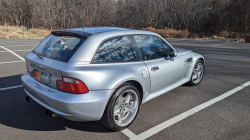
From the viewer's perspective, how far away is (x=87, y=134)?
281 centimetres

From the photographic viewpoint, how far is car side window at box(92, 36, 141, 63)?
2.76m

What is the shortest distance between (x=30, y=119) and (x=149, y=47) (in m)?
2.52

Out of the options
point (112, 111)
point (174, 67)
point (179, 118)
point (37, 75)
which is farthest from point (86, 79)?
point (174, 67)

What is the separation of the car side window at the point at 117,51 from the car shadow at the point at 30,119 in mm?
1146

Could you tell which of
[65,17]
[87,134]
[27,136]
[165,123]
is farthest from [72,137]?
[65,17]

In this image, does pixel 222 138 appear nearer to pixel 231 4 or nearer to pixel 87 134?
pixel 87 134

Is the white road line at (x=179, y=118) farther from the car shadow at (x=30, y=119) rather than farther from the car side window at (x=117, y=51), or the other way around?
the car side window at (x=117, y=51)

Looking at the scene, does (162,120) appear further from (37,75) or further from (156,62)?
(37,75)

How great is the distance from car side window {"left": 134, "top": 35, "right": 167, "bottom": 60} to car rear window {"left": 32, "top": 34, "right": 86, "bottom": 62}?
3.56 feet

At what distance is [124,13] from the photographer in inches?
2761

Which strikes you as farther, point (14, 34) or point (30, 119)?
point (14, 34)

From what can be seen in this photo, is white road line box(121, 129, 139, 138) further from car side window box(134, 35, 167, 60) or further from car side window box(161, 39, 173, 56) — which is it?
car side window box(161, 39, 173, 56)

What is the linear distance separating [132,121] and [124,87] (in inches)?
26.7

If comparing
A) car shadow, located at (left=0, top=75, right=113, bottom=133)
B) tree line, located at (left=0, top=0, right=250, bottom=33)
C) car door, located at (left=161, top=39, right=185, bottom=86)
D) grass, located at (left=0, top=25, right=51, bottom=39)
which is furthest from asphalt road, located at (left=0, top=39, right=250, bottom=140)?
tree line, located at (left=0, top=0, right=250, bottom=33)
